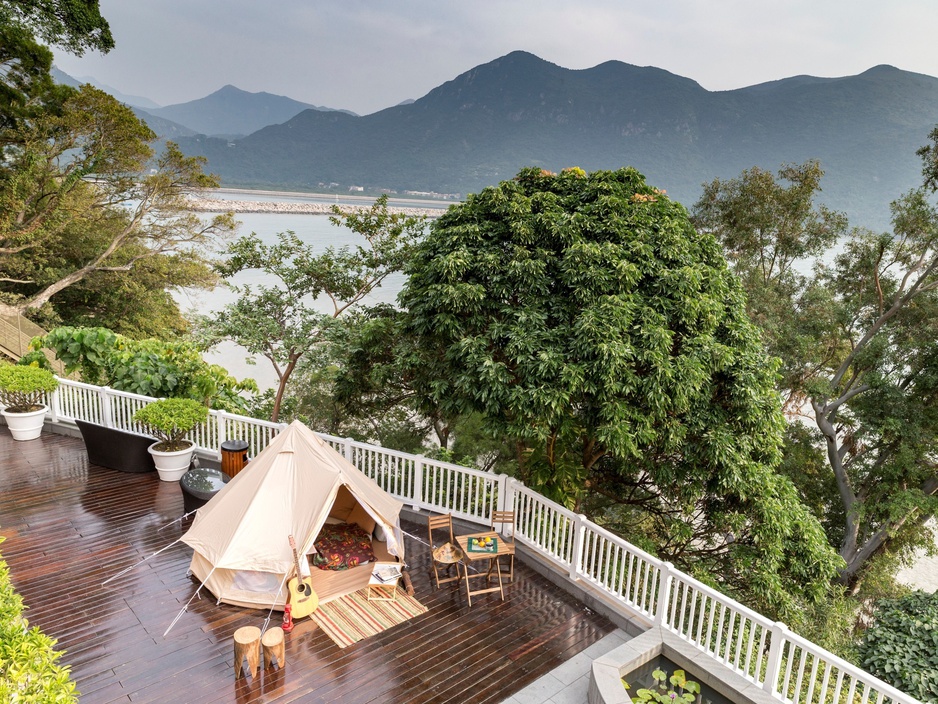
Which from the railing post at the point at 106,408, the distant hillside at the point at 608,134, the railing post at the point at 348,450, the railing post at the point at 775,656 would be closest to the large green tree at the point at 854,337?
the railing post at the point at 775,656

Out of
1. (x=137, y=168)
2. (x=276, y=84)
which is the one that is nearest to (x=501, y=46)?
(x=276, y=84)

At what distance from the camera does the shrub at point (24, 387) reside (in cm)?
938

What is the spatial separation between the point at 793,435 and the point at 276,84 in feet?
306

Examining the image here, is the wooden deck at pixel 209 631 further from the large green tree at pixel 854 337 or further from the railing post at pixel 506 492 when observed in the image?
the large green tree at pixel 854 337

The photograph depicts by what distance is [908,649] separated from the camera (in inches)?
246

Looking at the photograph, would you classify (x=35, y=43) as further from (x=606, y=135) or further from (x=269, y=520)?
(x=606, y=135)

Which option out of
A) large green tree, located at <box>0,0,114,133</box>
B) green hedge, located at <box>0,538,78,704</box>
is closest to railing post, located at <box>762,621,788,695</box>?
green hedge, located at <box>0,538,78,704</box>

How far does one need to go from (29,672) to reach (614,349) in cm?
505

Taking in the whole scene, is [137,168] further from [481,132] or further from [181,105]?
[181,105]

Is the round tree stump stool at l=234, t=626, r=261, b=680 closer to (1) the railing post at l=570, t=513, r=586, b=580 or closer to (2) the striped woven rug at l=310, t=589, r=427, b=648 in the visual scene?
(2) the striped woven rug at l=310, t=589, r=427, b=648

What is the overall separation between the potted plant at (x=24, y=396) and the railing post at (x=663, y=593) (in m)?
9.82

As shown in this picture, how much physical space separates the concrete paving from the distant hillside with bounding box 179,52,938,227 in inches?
1016

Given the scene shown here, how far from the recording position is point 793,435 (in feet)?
53.2

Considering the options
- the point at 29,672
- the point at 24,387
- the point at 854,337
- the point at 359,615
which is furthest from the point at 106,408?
the point at 854,337
